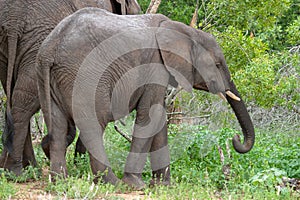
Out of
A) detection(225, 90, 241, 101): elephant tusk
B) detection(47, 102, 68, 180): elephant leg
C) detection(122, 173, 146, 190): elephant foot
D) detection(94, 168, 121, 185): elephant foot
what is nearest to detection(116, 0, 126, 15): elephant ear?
detection(225, 90, 241, 101): elephant tusk

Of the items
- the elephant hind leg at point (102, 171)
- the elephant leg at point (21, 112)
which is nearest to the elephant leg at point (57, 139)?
the elephant hind leg at point (102, 171)

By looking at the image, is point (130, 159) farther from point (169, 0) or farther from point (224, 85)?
point (169, 0)

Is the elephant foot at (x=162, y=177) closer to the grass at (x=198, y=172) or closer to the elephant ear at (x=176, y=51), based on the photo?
the grass at (x=198, y=172)

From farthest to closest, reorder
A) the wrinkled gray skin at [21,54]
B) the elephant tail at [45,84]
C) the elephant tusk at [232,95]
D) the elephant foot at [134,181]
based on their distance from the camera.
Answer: the elephant tusk at [232,95] → the wrinkled gray skin at [21,54] → the elephant foot at [134,181] → the elephant tail at [45,84]

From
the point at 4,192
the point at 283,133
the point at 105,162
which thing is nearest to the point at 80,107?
the point at 105,162

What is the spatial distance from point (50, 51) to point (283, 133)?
448 cm

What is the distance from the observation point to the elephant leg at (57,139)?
6.49 metres

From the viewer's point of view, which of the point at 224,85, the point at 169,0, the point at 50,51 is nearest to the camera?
the point at 50,51

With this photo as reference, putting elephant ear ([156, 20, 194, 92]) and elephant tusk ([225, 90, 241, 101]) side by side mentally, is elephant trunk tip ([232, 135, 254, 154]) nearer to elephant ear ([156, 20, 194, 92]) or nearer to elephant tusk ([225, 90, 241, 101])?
elephant tusk ([225, 90, 241, 101])

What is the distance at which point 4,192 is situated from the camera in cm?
561

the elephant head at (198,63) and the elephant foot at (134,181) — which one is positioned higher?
the elephant head at (198,63)

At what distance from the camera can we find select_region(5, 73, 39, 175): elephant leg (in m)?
6.98

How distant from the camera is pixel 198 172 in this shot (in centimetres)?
721

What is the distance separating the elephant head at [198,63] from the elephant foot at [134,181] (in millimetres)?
1004
